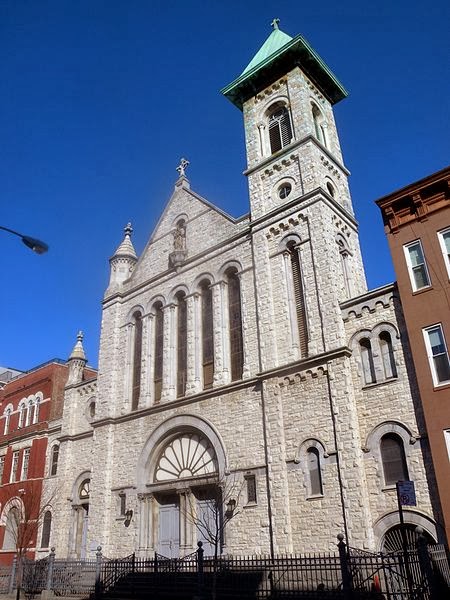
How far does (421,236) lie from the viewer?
742 inches

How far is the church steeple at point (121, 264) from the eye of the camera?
31672 millimetres

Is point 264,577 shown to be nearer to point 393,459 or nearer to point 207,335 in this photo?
point 393,459

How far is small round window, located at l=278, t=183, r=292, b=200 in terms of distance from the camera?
2456 centimetres

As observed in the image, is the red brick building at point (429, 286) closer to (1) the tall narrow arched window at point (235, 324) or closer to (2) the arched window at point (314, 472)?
(2) the arched window at point (314, 472)

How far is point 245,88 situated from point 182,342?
47.4ft

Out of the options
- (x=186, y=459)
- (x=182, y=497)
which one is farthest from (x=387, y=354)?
(x=182, y=497)

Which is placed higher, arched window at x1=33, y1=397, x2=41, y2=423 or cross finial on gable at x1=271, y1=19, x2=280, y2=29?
cross finial on gable at x1=271, y1=19, x2=280, y2=29

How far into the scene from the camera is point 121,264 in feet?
105

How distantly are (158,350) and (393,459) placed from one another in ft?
45.0

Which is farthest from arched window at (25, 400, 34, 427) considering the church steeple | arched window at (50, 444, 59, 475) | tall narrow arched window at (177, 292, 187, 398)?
tall narrow arched window at (177, 292, 187, 398)

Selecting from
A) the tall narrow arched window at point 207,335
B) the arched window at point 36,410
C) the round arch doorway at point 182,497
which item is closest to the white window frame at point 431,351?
the round arch doorway at point 182,497

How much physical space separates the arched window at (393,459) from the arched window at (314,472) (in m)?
2.26

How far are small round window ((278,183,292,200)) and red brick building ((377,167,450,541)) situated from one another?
5526 millimetres

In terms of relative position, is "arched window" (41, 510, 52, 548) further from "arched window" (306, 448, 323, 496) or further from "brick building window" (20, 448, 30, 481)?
"arched window" (306, 448, 323, 496)
